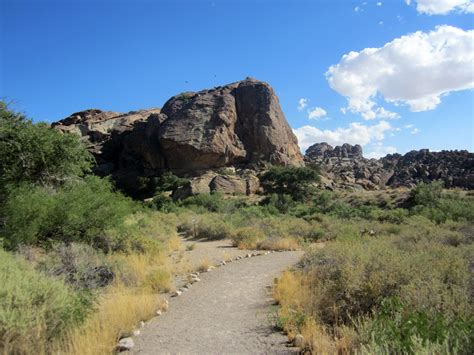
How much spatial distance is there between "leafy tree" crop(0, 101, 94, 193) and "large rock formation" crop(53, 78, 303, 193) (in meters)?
33.6

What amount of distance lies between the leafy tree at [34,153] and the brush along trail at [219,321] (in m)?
7.43

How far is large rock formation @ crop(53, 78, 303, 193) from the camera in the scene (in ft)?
174

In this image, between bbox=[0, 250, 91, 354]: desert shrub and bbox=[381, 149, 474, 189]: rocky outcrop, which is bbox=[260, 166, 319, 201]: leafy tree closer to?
bbox=[381, 149, 474, 189]: rocky outcrop

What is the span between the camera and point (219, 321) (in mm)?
6840

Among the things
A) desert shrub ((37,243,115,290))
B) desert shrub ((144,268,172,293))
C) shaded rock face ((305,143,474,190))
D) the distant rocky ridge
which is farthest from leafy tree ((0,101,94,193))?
shaded rock face ((305,143,474,190))

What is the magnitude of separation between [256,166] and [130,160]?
2058 centimetres

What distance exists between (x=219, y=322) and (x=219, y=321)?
0.19 feet

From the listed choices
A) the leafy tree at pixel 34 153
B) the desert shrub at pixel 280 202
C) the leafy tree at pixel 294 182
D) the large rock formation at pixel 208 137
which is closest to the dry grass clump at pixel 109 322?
the leafy tree at pixel 34 153

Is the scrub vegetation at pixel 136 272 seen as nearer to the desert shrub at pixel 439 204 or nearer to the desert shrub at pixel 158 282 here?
the desert shrub at pixel 158 282

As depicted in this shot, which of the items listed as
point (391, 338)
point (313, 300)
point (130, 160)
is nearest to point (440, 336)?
point (391, 338)

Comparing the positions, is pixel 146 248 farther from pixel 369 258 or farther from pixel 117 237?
pixel 369 258

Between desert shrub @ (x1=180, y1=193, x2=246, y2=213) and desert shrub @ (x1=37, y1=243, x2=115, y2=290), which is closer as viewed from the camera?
desert shrub @ (x1=37, y1=243, x2=115, y2=290)

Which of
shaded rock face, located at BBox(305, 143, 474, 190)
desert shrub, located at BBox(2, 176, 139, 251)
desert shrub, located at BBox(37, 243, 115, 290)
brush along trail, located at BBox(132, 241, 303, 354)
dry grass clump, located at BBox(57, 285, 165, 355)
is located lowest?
brush along trail, located at BBox(132, 241, 303, 354)

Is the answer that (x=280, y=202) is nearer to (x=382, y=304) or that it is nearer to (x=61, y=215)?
(x=61, y=215)
